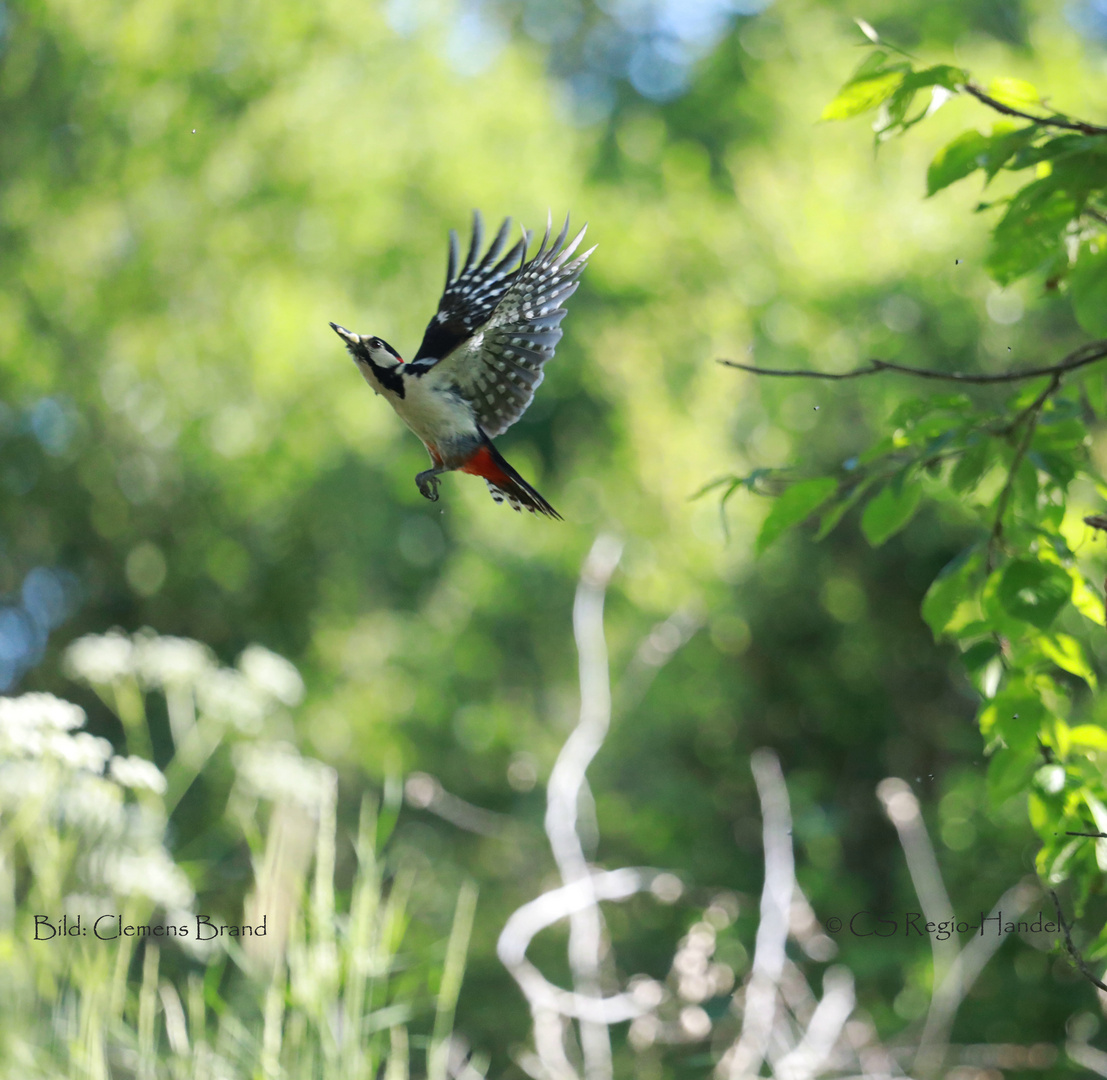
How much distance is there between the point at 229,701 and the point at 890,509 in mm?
1842

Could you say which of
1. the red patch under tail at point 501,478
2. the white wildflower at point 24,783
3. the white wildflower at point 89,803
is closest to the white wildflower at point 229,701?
the white wildflower at point 89,803

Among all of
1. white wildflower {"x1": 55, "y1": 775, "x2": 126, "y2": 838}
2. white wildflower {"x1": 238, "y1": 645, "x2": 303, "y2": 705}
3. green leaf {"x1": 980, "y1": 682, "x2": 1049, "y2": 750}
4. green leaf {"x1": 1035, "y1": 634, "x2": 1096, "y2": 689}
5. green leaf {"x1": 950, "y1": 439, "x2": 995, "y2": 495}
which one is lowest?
white wildflower {"x1": 238, "y1": 645, "x2": 303, "y2": 705}

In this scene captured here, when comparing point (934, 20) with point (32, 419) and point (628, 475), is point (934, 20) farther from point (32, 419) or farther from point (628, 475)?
point (32, 419)

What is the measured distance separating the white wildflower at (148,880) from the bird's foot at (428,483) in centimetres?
122

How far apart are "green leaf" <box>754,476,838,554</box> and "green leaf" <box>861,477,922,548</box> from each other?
69 mm

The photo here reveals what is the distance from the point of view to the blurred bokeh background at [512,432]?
4195 millimetres

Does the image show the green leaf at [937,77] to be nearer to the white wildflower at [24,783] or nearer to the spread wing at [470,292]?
the spread wing at [470,292]

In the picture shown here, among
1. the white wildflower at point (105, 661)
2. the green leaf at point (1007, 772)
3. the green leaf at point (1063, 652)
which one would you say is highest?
the green leaf at point (1063, 652)

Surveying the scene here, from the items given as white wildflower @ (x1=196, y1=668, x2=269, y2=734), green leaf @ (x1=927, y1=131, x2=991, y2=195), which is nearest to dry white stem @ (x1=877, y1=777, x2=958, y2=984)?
white wildflower @ (x1=196, y1=668, x2=269, y2=734)

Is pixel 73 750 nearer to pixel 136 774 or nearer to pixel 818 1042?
pixel 136 774

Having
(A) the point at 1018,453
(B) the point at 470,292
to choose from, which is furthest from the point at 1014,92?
(B) the point at 470,292

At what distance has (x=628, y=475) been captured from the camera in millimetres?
5238

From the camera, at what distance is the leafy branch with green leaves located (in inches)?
43.5

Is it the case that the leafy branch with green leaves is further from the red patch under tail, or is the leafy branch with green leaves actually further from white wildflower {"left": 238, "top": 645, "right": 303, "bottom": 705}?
white wildflower {"left": 238, "top": 645, "right": 303, "bottom": 705}
